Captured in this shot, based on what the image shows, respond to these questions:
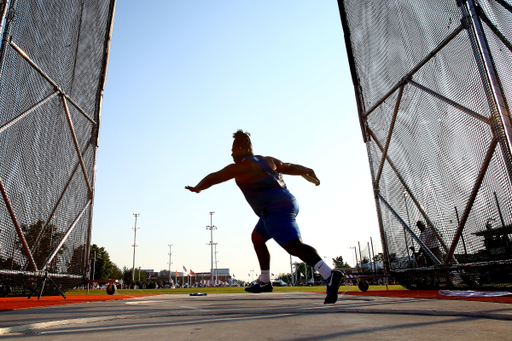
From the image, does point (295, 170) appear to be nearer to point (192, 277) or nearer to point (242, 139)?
point (242, 139)

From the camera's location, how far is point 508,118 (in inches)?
162

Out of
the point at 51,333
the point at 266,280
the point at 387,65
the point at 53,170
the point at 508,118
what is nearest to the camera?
the point at 51,333

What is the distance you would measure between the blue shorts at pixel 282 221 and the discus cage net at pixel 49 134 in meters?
4.16

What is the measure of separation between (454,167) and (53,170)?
7.28 meters

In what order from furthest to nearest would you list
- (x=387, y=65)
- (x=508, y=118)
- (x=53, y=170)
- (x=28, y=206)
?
(x=387, y=65)
(x=53, y=170)
(x=28, y=206)
(x=508, y=118)

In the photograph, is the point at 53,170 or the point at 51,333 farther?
the point at 53,170

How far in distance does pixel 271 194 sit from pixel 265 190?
7 centimetres

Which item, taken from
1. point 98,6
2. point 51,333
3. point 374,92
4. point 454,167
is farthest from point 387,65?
point 51,333

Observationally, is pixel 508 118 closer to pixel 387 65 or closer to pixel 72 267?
pixel 387 65

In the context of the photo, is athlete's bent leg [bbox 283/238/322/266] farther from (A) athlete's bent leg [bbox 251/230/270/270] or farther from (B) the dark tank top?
(A) athlete's bent leg [bbox 251/230/270/270]

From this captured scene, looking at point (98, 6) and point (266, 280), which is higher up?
point (98, 6)

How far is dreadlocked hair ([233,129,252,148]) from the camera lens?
3314 millimetres

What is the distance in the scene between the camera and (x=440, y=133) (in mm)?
5730

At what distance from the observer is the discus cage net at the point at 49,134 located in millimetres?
5117
